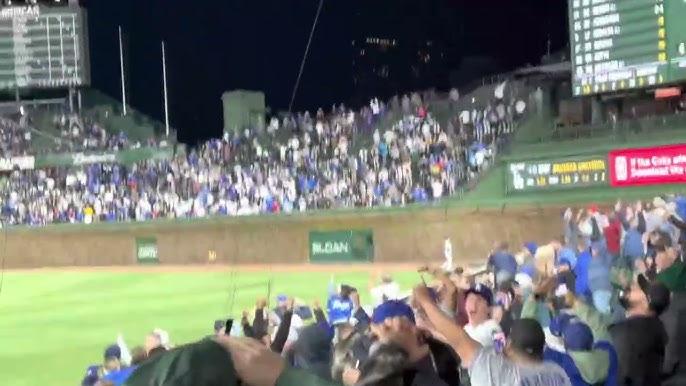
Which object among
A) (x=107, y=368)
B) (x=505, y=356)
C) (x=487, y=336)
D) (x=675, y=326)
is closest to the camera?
(x=505, y=356)

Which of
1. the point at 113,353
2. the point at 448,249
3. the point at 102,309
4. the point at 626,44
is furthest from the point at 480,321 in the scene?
the point at 102,309

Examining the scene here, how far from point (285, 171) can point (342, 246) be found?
409cm

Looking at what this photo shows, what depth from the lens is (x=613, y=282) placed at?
24.3 ft

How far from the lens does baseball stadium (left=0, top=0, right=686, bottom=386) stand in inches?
287

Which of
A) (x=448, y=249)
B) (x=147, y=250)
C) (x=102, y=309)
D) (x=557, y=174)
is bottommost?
(x=102, y=309)

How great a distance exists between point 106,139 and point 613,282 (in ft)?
82.7

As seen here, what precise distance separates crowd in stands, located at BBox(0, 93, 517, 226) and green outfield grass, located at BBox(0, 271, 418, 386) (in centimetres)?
291

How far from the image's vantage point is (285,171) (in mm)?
23953

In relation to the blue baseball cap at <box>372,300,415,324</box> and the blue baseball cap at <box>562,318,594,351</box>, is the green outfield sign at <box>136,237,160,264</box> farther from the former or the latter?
the blue baseball cap at <box>372,300,415,324</box>

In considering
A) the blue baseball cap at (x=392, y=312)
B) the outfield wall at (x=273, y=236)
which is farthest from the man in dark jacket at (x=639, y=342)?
the outfield wall at (x=273, y=236)

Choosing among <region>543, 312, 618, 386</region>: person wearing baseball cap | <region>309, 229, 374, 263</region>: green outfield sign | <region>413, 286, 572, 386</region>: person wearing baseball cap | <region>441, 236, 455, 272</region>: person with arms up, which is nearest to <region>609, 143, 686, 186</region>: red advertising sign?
<region>441, 236, 455, 272</region>: person with arms up

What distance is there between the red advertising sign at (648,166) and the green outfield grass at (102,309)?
150 inches

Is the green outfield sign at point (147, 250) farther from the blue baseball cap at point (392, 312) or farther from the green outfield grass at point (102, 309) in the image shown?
the blue baseball cap at point (392, 312)

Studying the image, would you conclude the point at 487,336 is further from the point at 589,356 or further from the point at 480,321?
the point at 589,356
